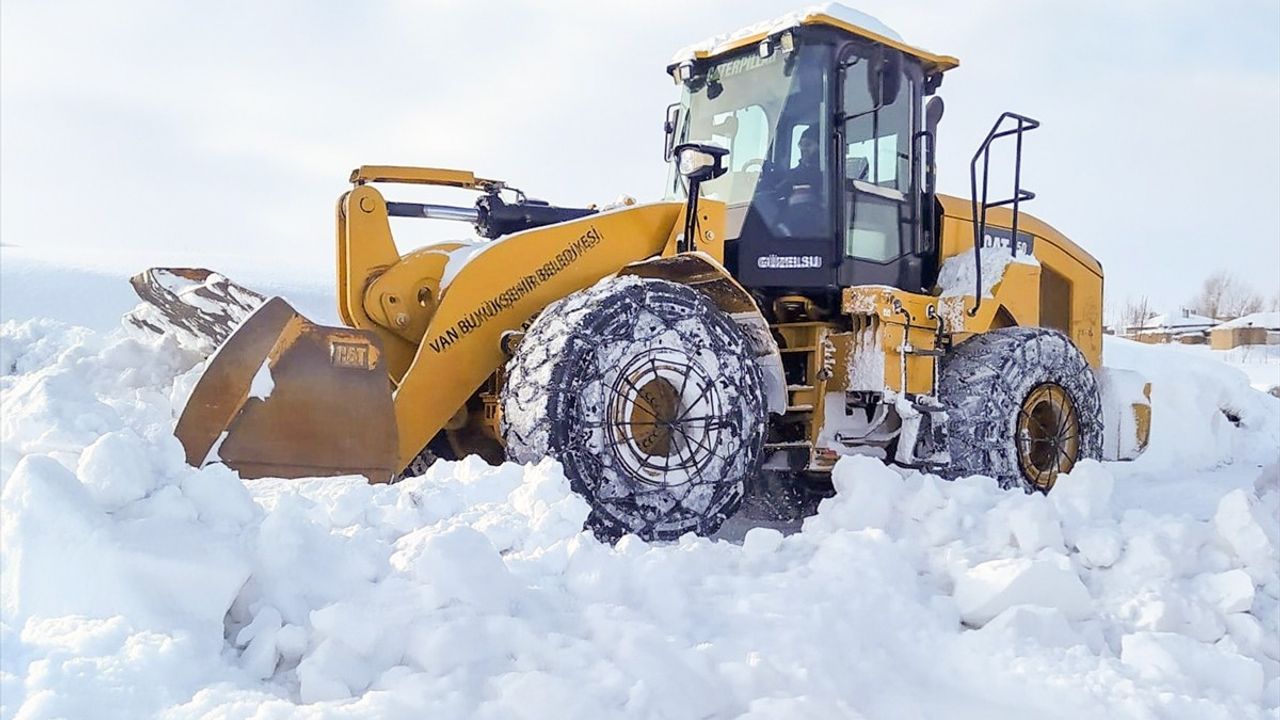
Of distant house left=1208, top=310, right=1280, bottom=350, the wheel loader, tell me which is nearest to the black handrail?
the wheel loader

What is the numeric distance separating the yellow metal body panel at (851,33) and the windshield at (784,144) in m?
0.10

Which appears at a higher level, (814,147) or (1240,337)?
(1240,337)

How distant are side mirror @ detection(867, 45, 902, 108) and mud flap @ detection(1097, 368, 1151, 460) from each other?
2617 millimetres

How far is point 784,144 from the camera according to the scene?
5.47 m

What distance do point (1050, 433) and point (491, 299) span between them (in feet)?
11.3

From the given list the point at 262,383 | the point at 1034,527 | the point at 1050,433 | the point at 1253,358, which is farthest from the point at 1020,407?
the point at 1253,358

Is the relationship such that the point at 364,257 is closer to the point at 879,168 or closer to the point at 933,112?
the point at 879,168

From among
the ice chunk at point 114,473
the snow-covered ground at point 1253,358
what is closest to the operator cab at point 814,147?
the ice chunk at point 114,473

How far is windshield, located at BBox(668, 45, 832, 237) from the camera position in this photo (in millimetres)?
5418

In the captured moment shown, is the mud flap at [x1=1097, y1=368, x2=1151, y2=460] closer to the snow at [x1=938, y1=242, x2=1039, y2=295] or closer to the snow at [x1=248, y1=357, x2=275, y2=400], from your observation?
the snow at [x1=938, y1=242, x2=1039, y2=295]

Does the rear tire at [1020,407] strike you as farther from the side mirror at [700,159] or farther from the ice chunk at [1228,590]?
the ice chunk at [1228,590]

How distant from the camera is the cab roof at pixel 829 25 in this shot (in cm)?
536

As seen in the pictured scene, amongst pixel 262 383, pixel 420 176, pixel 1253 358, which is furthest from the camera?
pixel 1253 358

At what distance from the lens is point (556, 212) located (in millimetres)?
5566
